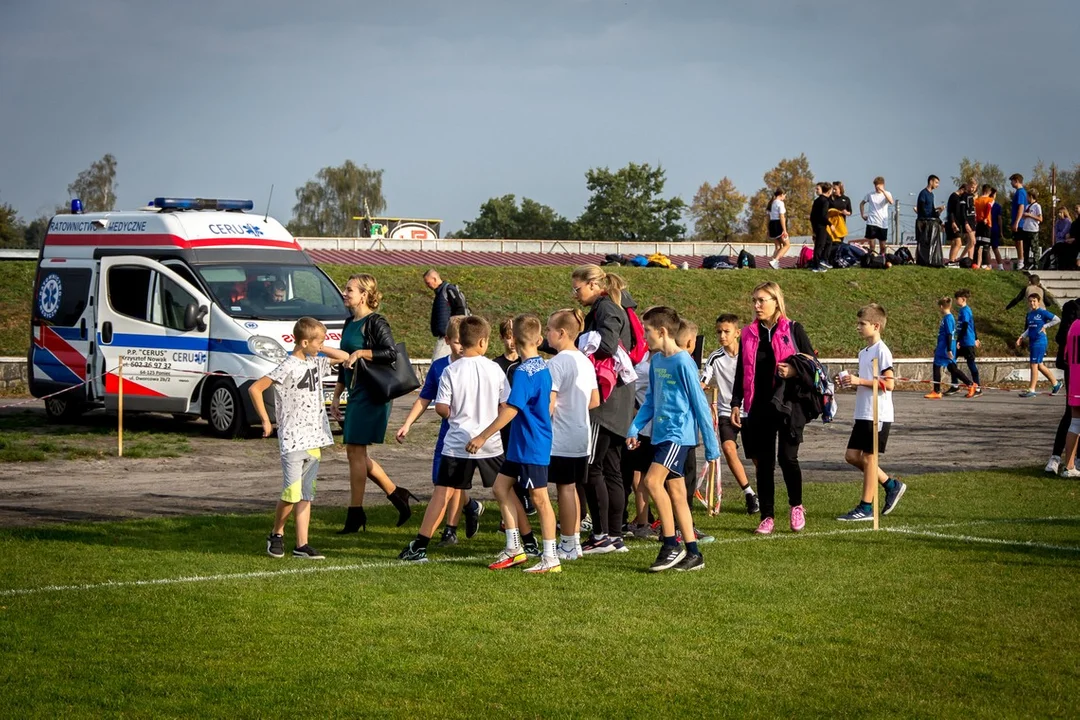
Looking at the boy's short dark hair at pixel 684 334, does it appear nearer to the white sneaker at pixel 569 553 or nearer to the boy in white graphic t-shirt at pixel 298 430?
the white sneaker at pixel 569 553

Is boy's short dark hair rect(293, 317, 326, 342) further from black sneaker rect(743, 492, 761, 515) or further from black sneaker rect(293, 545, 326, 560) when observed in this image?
black sneaker rect(743, 492, 761, 515)

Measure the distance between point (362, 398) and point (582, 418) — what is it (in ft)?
6.75

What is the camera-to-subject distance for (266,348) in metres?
17.0

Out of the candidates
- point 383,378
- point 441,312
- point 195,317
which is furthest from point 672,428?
point 441,312

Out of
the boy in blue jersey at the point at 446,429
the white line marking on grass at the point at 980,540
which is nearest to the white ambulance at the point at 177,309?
the boy in blue jersey at the point at 446,429

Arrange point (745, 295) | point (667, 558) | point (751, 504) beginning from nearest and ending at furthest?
point (667, 558) < point (751, 504) < point (745, 295)

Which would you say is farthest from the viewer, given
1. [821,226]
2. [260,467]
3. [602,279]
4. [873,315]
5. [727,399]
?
[821,226]

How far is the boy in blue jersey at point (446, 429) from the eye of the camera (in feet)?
30.8

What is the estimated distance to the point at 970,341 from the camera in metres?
25.1

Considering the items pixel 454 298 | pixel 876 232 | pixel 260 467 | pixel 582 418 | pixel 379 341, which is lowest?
pixel 260 467

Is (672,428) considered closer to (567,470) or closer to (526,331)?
(567,470)

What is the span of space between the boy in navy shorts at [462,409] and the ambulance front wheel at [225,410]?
27.5 ft

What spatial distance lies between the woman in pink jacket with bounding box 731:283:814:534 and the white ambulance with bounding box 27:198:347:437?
25.6ft

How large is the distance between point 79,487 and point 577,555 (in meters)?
6.11
